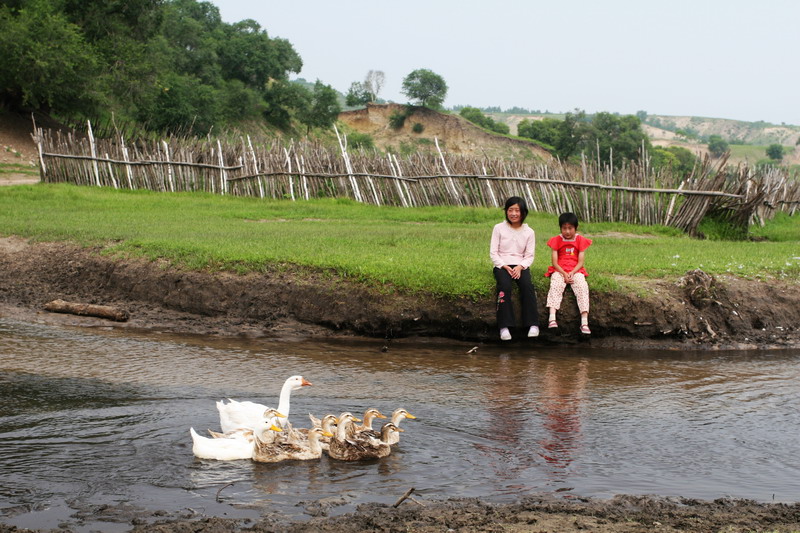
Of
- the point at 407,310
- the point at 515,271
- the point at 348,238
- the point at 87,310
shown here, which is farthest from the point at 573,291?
the point at 87,310

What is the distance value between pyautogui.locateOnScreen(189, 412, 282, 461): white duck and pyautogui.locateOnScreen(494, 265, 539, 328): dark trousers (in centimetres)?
438

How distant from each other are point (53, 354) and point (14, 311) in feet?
8.16

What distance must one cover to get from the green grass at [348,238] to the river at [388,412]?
1.26 metres

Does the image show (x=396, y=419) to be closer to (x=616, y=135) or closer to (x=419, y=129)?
(x=616, y=135)

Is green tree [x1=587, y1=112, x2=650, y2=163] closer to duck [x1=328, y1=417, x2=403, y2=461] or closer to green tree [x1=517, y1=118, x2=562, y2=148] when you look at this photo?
green tree [x1=517, y1=118, x2=562, y2=148]

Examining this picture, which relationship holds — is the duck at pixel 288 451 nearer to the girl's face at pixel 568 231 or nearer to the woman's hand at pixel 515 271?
the woman's hand at pixel 515 271

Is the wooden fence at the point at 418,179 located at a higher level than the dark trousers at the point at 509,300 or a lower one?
higher

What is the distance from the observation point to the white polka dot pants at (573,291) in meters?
10.0

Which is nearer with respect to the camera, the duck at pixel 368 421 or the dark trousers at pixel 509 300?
the duck at pixel 368 421

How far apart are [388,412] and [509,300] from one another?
10.6ft

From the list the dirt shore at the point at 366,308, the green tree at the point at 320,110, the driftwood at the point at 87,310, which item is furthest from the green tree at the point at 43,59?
the green tree at the point at 320,110

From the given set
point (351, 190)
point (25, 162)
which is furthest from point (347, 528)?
point (25, 162)

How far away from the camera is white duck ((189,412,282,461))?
596 cm

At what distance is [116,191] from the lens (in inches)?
850
